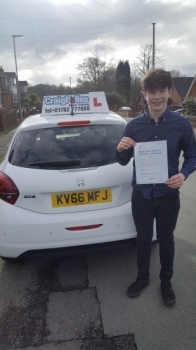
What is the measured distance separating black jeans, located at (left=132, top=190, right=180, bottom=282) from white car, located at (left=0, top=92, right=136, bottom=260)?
192 mm

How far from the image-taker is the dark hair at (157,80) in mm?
2516

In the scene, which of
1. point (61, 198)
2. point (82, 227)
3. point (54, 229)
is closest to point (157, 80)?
point (61, 198)

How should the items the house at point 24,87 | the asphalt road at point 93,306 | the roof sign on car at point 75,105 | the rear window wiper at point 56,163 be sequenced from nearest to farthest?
the asphalt road at point 93,306 < the rear window wiper at point 56,163 < the roof sign on car at point 75,105 < the house at point 24,87

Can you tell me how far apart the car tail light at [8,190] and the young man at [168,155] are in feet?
3.19

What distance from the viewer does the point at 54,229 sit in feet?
9.53

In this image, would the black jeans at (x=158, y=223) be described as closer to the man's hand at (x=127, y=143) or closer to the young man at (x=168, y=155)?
the young man at (x=168, y=155)

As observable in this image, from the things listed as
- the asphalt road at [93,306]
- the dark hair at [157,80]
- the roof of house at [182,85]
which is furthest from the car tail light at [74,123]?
the roof of house at [182,85]

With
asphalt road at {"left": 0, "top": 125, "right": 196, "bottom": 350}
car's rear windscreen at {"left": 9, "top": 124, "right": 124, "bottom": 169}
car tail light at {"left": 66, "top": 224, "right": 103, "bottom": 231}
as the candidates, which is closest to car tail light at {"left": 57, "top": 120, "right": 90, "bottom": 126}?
car's rear windscreen at {"left": 9, "top": 124, "right": 124, "bottom": 169}

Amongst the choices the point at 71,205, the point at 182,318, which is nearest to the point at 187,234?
the point at 182,318

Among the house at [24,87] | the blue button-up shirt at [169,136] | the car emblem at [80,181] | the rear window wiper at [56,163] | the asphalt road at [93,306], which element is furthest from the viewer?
the house at [24,87]

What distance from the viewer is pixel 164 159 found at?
259cm

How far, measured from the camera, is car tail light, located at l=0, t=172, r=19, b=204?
9.56 ft

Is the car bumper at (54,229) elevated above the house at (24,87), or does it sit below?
below

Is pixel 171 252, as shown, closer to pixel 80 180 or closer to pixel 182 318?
pixel 182 318
